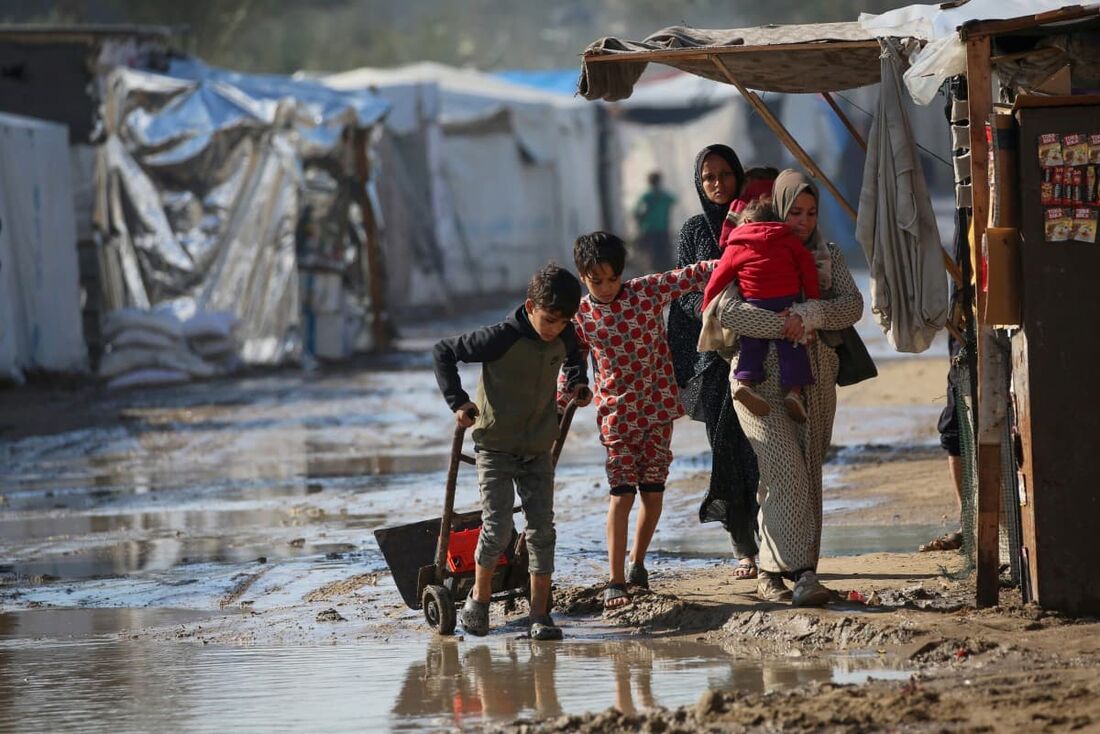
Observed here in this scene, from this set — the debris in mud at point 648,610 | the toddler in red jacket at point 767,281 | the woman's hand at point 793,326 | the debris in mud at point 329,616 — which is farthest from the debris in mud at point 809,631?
the debris in mud at point 329,616

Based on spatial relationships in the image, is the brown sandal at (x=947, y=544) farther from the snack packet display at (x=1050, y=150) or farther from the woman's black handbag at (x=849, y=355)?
the snack packet display at (x=1050, y=150)

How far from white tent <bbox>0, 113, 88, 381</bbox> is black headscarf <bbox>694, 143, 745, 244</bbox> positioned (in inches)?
439

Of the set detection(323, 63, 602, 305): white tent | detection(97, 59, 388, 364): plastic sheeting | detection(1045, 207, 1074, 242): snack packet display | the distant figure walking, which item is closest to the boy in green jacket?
detection(1045, 207, 1074, 242): snack packet display

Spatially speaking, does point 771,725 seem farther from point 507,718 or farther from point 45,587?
point 45,587

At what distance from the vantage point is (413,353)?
21.0 meters

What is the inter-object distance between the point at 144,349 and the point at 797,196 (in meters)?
12.9

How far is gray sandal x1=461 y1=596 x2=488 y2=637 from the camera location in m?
6.53

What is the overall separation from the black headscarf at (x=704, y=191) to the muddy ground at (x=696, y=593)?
1.47m

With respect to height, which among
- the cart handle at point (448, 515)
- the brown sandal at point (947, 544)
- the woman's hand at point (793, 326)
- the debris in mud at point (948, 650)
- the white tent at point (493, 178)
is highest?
the white tent at point (493, 178)

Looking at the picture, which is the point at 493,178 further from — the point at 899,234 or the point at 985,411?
the point at 985,411

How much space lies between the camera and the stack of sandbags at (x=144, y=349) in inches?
714

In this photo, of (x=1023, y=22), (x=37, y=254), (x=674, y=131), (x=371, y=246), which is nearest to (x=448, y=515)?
(x=1023, y=22)

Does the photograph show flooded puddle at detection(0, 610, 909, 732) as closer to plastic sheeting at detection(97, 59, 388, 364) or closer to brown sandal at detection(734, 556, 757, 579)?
brown sandal at detection(734, 556, 757, 579)

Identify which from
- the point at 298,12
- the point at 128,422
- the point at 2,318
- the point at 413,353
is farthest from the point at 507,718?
the point at 298,12
